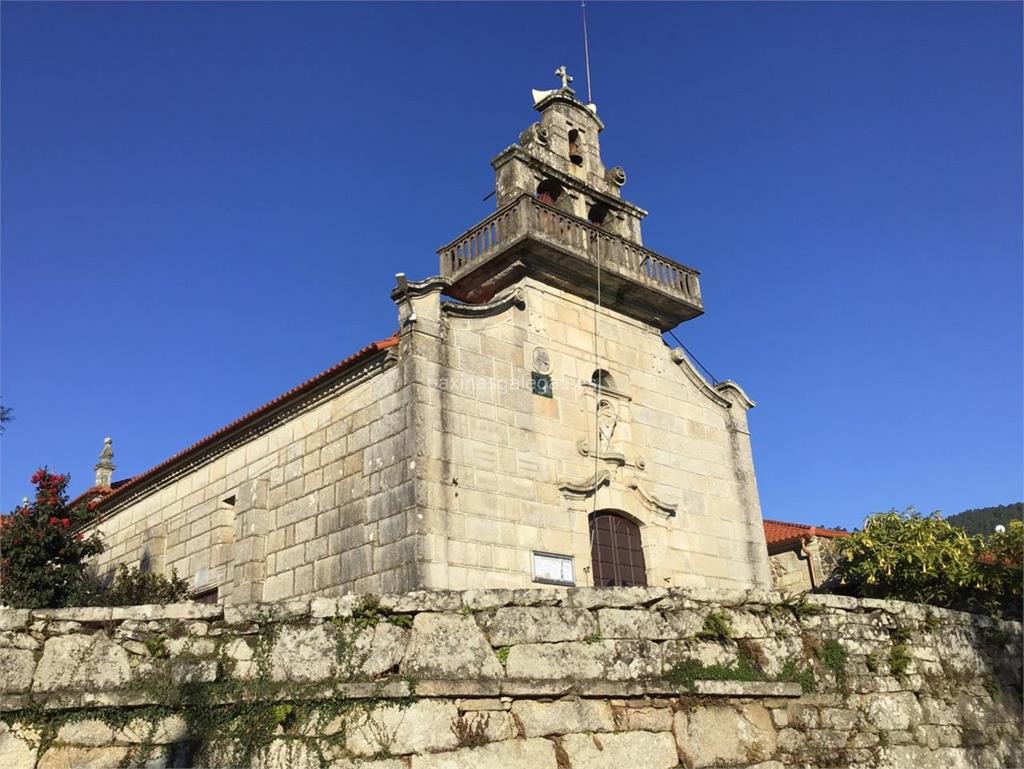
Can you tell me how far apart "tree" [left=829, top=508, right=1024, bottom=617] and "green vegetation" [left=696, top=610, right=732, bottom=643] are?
793cm

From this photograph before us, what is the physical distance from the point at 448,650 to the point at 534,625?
0.66 m

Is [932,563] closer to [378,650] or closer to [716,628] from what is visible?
[716,628]

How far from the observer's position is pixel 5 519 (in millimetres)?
13234

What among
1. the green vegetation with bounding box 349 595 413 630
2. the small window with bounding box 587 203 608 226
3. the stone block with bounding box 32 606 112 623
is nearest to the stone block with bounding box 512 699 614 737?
the green vegetation with bounding box 349 595 413 630

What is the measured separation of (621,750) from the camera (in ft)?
20.0

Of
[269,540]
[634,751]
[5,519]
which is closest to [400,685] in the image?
[634,751]

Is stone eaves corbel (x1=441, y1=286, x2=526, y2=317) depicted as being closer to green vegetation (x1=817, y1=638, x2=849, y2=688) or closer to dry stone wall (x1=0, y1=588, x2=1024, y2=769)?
dry stone wall (x1=0, y1=588, x2=1024, y2=769)

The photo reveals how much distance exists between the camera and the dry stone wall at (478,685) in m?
5.25

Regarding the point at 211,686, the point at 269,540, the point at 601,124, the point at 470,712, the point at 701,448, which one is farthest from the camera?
the point at 601,124

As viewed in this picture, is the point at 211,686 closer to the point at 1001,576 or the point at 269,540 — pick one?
the point at 269,540

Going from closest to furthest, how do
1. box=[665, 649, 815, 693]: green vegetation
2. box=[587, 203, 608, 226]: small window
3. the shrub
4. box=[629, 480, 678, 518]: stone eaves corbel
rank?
1. box=[665, 649, 815, 693]: green vegetation
2. the shrub
3. box=[629, 480, 678, 518]: stone eaves corbel
4. box=[587, 203, 608, 226]: small window

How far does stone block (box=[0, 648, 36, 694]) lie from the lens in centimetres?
507

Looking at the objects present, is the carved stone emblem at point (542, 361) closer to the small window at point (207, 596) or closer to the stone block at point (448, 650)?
the small window at point (207, 596)

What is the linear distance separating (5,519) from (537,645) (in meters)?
10.5
